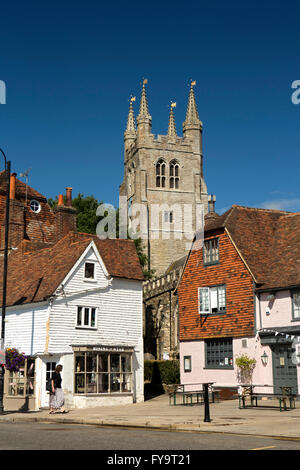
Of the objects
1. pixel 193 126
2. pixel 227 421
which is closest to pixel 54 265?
pixel 227 421

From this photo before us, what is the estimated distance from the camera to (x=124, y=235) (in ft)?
215

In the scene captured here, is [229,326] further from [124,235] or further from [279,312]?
[124,235]

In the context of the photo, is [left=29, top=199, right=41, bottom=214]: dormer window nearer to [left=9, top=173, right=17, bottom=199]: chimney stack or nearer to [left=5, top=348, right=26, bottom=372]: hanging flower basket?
[left=9, top=173, right=17, bottom=199]: chimney stack

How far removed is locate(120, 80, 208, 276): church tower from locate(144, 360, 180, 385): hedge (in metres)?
48.8

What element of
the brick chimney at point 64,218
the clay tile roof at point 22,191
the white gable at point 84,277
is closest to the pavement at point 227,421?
the white gable at point 84,277

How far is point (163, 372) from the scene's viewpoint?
126 feet

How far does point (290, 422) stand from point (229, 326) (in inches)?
539

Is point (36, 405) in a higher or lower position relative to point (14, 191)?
lower

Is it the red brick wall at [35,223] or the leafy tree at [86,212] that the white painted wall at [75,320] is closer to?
the red brick wall at [35,223]

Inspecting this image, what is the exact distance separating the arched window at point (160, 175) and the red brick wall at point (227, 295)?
2374 inches

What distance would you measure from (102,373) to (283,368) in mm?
8683

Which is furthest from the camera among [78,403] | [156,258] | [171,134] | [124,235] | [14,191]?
[171,134]

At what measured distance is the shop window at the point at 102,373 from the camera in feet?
90.9

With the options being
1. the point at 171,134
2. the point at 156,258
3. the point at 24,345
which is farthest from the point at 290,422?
the point at 171,134
